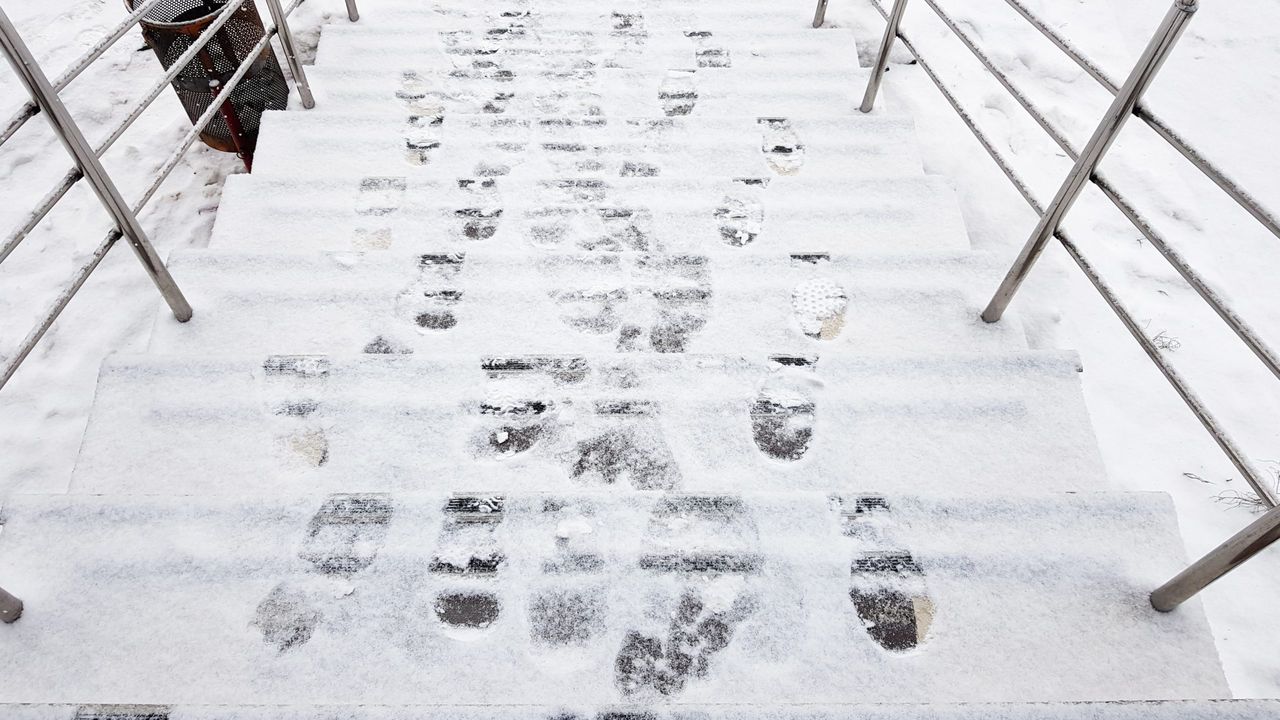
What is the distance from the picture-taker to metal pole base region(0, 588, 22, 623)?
98 centimetres

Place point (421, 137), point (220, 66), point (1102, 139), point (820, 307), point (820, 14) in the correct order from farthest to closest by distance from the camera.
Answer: point (820, 14) < point (220, 66) < point (421, 137) < point (820, 307) < point (1102, 139)

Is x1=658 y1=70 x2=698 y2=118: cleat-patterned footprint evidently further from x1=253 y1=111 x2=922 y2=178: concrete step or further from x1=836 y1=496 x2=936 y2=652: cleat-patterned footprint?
x1=836 y1=496 x2=936 y2=652: cleat-patterned footprint

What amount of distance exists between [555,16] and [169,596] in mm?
2353

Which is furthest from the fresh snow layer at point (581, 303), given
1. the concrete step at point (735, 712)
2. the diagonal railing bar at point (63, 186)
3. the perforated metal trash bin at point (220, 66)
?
the perforated metal trash bin at point (220, 66)

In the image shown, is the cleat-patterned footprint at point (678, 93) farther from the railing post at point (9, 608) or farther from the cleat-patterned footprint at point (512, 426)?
the railing post at point (9, 608)

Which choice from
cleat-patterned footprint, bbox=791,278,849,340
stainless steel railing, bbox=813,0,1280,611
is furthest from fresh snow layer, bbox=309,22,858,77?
cleat-patterned footprint, bbox=791,278,849,340

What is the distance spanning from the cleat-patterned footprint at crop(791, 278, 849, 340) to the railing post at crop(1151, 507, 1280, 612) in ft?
2.43

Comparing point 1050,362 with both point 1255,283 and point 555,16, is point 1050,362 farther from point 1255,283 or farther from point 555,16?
point 555,16

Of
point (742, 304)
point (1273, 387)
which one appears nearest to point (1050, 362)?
point (742, 304)

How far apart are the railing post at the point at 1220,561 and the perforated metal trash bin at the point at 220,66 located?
9.56 feet

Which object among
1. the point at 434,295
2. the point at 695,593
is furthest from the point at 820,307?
the point at 434,295

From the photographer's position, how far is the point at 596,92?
2299mm

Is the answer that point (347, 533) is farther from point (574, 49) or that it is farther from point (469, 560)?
point (574, 49)

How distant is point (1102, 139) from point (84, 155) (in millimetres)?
1806
